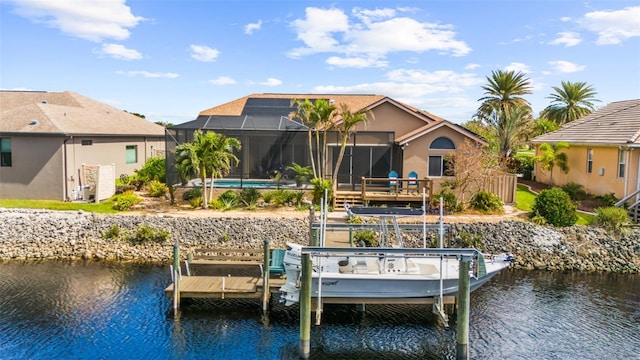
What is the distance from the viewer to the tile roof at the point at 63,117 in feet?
85.2

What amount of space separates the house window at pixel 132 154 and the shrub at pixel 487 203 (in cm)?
2148

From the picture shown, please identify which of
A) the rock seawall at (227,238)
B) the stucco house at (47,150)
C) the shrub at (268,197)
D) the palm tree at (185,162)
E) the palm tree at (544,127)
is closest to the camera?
the rock seawall at (227,238)

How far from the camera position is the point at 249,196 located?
25.3 m

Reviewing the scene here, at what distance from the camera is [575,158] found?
29453 millimetres

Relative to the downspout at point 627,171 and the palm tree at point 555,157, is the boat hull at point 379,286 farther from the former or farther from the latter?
the palm tree at point 555,157

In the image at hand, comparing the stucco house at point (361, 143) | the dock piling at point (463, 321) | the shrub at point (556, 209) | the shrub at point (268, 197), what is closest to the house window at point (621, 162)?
the shrub at point (556, 209)

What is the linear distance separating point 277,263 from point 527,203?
16.3 meters

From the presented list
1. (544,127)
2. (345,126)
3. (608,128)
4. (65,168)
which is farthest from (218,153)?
(544,127)

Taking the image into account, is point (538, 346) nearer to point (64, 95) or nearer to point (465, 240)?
point (465, 240)

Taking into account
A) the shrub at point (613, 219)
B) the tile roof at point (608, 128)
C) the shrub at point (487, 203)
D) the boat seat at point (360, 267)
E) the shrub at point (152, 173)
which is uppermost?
the tile roof at point (608, 128)

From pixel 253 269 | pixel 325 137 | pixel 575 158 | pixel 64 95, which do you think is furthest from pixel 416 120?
pixel 64 95

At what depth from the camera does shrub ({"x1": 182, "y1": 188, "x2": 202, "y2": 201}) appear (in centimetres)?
2553

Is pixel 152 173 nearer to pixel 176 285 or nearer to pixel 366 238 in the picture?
pixel 366 238

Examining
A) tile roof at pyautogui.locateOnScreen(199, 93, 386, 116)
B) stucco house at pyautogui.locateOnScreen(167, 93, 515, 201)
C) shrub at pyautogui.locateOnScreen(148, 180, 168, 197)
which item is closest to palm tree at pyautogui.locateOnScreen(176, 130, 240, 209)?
stucco house at pyautogui.locateOnScreen(167, 93, 515, 201)
